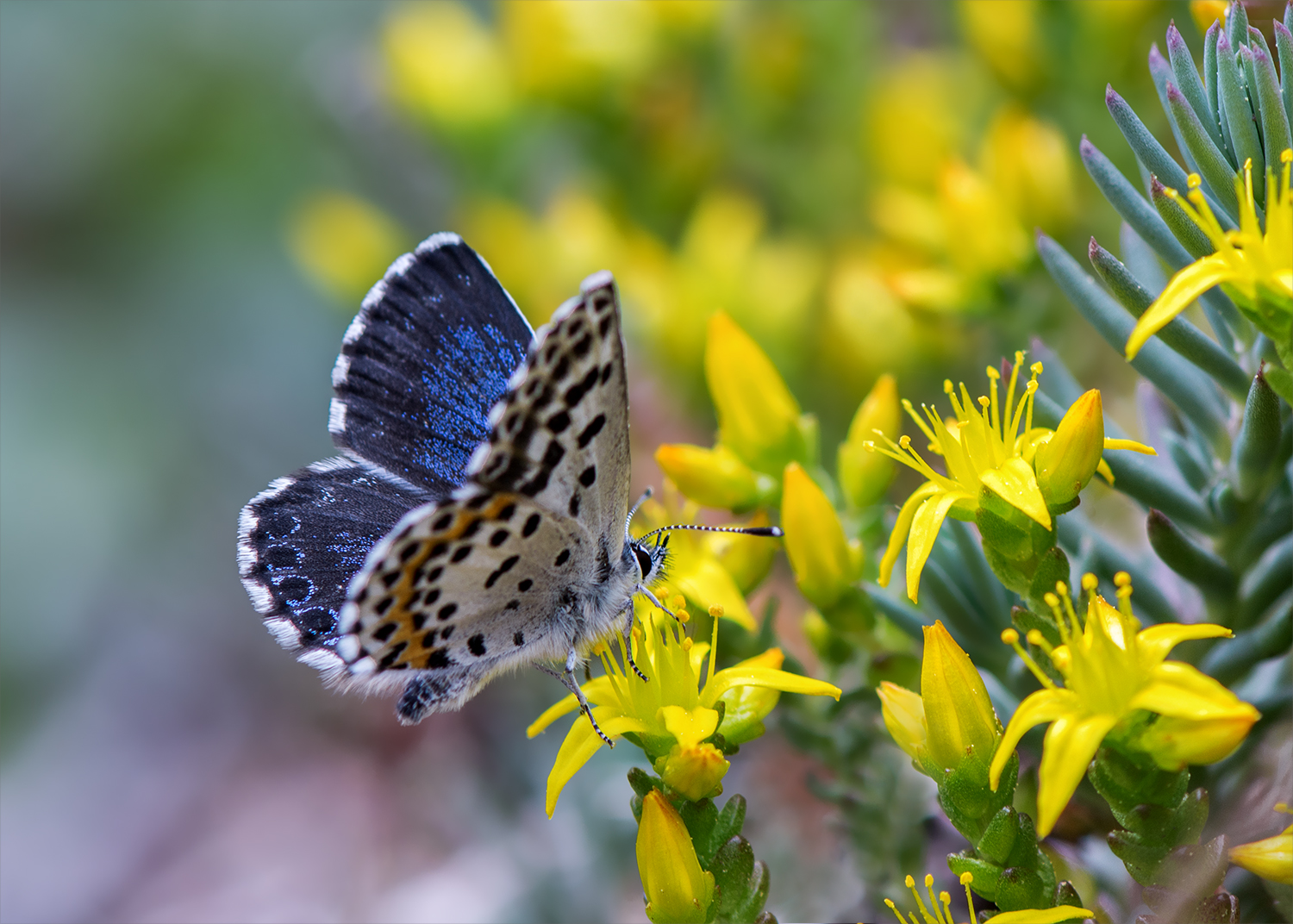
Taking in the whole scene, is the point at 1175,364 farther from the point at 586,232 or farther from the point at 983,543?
the point at 586,232

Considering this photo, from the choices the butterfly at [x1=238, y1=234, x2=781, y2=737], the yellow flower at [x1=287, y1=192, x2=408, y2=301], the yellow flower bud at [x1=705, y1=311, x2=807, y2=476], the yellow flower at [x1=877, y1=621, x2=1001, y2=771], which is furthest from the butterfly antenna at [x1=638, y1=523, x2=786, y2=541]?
the yellow flower at [x1=287, y1=192, x2=408, y2=301]

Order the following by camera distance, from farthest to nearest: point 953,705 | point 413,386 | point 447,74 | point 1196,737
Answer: point 447,74
point 413,386
point 953,705
point 1196,737

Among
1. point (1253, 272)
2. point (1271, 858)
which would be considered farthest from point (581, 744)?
point (1253, 272)

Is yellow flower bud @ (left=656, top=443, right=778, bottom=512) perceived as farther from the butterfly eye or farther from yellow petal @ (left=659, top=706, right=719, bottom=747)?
yellow petal @ (left=659, top=706, right=719, bottom=747)

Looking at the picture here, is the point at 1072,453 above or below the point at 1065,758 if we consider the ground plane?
above

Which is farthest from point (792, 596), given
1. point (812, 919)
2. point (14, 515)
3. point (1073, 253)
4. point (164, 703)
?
point (14, 515)

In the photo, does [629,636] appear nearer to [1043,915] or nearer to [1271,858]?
[1043,915]

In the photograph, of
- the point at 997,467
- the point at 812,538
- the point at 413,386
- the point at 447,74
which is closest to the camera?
the point at 997,467
